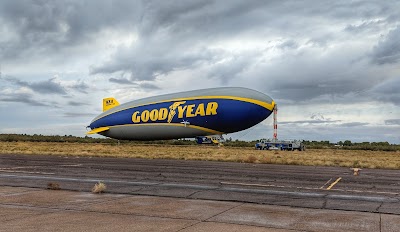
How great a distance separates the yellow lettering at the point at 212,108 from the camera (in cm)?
4848

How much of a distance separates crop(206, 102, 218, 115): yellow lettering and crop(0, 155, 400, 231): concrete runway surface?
30415mm

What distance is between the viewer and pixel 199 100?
165 ft

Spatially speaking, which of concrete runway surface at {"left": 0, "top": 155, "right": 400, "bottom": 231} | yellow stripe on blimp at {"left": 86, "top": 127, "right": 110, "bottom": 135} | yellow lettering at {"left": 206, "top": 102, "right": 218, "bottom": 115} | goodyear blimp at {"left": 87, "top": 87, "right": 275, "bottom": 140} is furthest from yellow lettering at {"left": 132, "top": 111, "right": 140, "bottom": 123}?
concrete runway surface at {"left": 0, "top": 155, "right": 400, "bottom": 231}

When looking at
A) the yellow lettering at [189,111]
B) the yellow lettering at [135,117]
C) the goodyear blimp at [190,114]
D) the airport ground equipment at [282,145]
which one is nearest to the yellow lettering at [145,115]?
the goodyear blimp at [190,114]

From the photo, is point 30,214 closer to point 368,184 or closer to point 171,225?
point 171,225

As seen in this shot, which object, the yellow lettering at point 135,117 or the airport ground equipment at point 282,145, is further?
the airport ground equipment at point 282,145

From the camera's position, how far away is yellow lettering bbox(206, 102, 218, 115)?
159 feet

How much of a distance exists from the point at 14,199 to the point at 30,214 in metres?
2.77

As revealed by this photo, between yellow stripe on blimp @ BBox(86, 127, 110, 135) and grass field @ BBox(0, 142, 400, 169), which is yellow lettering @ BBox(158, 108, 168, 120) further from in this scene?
yellow stripe on blimp @ BBox(86, 127, 110, 135)

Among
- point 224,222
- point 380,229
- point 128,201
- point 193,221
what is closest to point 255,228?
point 224,222

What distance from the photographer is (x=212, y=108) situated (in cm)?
4872

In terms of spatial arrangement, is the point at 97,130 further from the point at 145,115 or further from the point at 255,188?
the point at 255,188

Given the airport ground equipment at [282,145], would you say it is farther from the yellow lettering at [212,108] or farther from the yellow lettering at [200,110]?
the yellow lettering at [212,108]

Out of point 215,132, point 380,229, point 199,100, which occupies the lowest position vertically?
point 380,229
